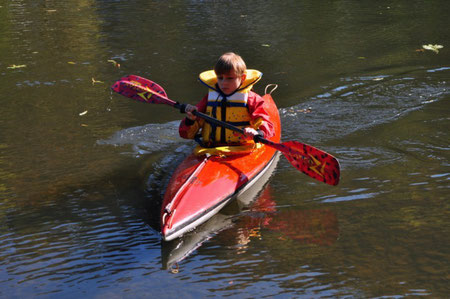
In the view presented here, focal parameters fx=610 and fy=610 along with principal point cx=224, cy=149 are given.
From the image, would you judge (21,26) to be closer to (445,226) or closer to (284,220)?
(284,220)

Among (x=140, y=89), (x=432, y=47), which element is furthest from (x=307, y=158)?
(x=432, y=47)

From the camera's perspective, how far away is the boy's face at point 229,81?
16.5 feet

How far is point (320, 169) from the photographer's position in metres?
4.89

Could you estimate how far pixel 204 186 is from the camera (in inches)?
183

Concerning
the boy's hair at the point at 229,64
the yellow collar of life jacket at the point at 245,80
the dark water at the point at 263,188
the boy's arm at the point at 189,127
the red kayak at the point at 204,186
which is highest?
the boy's hair at the point at 229,64

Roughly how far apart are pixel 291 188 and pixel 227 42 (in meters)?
5.84

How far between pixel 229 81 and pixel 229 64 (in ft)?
0.65

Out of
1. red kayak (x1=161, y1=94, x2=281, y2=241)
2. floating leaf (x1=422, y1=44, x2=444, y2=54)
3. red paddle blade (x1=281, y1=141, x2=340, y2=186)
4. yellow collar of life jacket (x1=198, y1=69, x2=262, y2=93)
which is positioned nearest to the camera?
red kayak (x1=161, y1=94, x2=281, y2=241)

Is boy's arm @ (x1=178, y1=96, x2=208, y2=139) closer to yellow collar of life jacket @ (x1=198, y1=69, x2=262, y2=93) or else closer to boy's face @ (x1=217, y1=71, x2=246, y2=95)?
yellow collar of life jacket @ (x1=198, y1=69, x2=262, y2=93)

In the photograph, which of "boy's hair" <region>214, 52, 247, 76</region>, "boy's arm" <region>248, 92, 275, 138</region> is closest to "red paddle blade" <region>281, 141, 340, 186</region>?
"boy's arm" <region>248, 92, 275, 138</region>

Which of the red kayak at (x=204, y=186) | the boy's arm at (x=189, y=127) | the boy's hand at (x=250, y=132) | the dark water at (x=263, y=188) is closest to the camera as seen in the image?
the dark water at (x=263, y=188)

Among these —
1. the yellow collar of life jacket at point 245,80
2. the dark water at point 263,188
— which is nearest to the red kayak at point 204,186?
the dark water at point 263,188

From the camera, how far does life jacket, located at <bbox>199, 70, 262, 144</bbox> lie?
5195mm

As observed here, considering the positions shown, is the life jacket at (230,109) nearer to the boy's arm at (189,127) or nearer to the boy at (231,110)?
the boy at (231,110)
